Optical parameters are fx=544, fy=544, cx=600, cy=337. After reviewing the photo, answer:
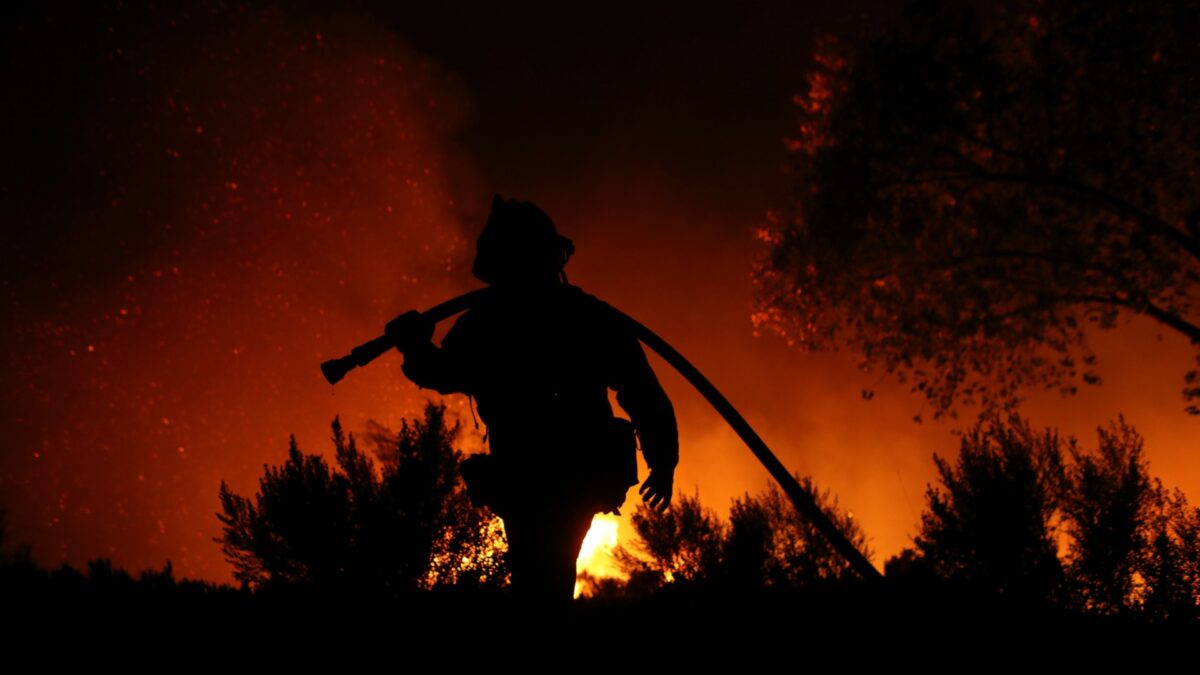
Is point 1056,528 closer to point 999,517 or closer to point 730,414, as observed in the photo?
point 999,517

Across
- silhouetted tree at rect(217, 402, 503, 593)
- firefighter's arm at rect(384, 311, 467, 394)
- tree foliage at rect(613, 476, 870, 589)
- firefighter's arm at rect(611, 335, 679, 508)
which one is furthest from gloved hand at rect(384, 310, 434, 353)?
tree foliage at rect(613, 476, 870, 589)

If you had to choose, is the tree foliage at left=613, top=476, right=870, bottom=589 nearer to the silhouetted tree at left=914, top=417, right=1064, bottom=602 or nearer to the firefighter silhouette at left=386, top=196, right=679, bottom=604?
the silhouetted tree at left=914, top=417, right=1064, bottom=602

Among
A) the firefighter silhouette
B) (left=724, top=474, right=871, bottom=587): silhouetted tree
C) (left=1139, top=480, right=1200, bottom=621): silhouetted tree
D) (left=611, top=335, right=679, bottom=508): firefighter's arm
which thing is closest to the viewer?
the firefighter silhouette

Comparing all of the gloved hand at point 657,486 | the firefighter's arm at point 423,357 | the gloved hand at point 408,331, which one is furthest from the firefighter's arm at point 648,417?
the gloved hand at point 408,331

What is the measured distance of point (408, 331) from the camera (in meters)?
2.74

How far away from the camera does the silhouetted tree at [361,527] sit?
16469 millimetres

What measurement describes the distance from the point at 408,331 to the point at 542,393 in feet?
2.45

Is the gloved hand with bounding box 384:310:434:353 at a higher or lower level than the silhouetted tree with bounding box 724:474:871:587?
lower

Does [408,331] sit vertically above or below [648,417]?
above

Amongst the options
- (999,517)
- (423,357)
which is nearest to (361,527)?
(423,357)

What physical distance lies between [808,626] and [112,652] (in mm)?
5638

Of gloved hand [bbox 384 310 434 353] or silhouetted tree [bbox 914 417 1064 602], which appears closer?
gloved hand [bbox 384 310 434 353]

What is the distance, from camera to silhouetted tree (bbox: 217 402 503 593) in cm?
1647

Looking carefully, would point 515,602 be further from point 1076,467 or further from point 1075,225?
point 1076,467
